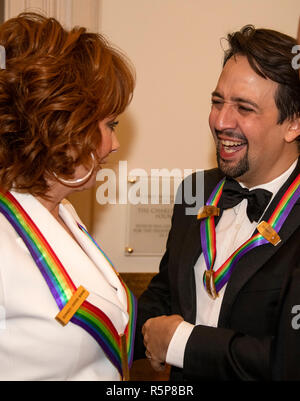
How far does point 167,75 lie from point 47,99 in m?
1.35

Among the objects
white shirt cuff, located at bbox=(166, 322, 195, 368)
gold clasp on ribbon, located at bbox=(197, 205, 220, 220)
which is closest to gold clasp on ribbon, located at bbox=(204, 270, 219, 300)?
white shirt cuff, located at bbox=(166, 322, 195, 368)

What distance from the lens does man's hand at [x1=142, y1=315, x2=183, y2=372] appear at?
165cm

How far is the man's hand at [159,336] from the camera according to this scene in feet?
5.42

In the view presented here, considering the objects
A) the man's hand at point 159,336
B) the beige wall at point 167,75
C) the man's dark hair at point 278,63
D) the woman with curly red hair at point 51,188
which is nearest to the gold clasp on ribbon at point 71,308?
the woman with curly red hair at point 51,188

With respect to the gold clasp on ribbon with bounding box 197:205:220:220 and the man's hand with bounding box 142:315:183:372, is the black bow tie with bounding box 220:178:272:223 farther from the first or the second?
the man's hand with bounding box 142:315:183:372

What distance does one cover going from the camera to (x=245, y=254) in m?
1.66

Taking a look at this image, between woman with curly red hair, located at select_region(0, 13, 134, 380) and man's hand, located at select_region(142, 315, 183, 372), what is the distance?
0.71 feet

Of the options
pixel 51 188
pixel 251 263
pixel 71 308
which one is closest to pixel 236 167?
pixel 251 263

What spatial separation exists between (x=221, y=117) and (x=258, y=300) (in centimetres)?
65

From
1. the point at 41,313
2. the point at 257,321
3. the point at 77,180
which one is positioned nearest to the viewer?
the point at 41,313

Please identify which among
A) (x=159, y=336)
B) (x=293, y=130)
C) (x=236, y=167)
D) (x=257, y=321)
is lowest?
(x=159, y=336)

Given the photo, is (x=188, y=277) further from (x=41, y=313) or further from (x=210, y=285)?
(x=41, y=313)

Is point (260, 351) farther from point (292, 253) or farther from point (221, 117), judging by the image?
point (221, 117)
